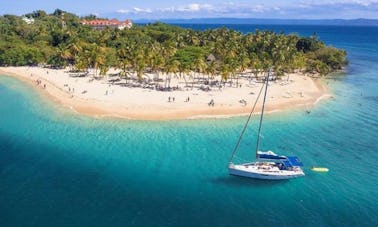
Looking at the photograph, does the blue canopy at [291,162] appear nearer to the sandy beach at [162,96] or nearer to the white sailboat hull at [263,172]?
the white sailboat hull at [263,172]

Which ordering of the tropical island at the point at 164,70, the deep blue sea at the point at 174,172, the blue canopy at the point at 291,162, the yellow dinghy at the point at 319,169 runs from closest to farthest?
the deep blue sea at the point at 174,172 → the blue canopy at the point at 291,162 → the yellow dinghy at the point at 319,169 → the tropical island at the point at 164,70

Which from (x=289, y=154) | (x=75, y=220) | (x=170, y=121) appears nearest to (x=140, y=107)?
(x=170, y=121)

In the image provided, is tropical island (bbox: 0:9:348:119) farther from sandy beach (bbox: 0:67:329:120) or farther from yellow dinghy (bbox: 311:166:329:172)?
yellow dinghy (bbox: 311:166:329:172)

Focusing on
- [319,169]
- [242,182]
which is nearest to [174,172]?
[242,182]

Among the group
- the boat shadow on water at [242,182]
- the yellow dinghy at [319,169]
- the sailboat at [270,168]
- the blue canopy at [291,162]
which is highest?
the blue canopy at [291,162]

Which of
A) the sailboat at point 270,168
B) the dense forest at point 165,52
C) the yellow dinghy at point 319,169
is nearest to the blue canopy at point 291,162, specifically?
the sailboat at point 270,168

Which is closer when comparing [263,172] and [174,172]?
[263,172]

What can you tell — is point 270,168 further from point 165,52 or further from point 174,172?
point 165,52

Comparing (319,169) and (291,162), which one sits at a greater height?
(291,162)
